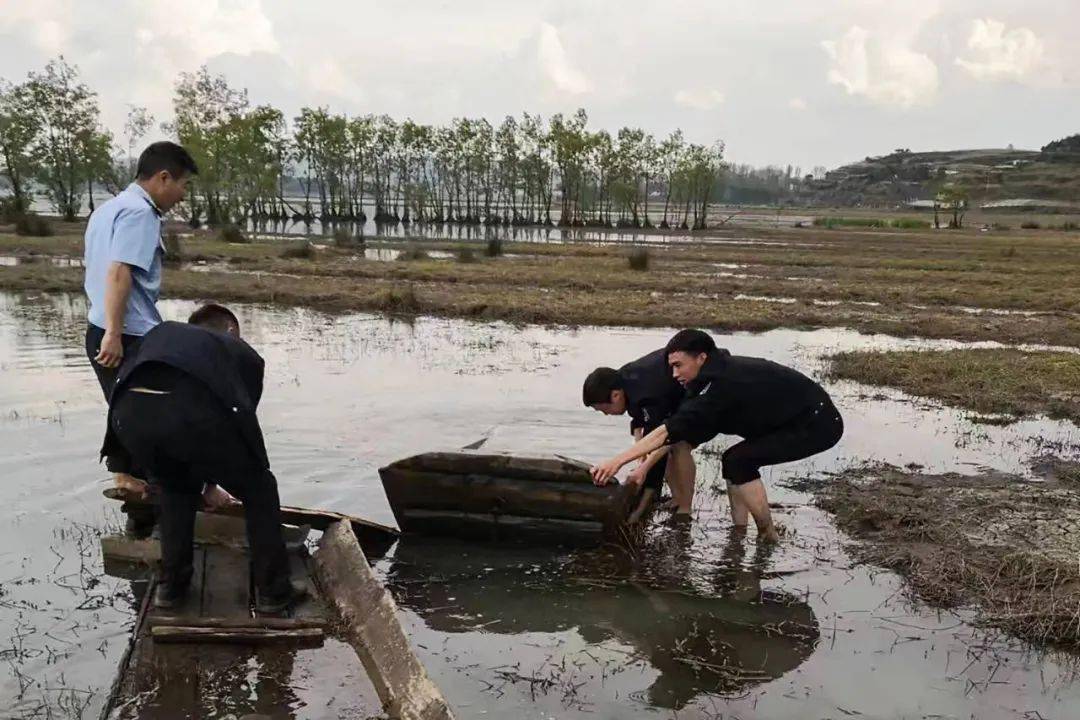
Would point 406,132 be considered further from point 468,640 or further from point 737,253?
point 468,640

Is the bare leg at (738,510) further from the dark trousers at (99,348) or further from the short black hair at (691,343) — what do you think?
the dark trousers at (99,348)

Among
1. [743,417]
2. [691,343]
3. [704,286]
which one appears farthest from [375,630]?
[704,286]

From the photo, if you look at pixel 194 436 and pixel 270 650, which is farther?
pixel 270 650

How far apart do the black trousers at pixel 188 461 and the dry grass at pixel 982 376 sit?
874 cm

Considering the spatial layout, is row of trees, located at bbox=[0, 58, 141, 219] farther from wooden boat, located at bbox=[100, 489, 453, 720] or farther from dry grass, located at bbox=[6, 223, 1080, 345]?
wooden boat, located at bbox=[100, 489, 453, 720]

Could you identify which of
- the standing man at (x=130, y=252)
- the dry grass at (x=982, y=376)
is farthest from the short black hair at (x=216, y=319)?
the dry grass at (x=982, y=376)

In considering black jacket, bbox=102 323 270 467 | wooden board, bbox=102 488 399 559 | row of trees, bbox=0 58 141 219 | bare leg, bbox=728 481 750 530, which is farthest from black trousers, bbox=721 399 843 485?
row of trees, bbox=0 58 141 219

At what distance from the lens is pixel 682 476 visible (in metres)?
6.55

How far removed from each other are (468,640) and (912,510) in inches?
149

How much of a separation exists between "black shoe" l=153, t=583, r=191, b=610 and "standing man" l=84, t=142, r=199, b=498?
1.16 meters

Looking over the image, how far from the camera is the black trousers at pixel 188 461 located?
12.8ft

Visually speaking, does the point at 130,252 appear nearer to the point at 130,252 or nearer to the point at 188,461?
the point at 130,252

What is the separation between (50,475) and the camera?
7.03 metres

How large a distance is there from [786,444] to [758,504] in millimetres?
449
